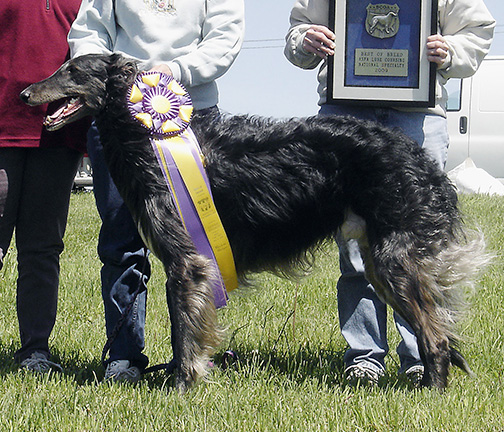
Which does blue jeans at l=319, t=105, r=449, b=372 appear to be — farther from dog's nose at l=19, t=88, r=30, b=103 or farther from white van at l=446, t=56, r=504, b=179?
white van at l=446, t=56, r=504, b=179

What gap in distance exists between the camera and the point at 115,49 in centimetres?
393

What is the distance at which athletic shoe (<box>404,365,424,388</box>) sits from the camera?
12.4 feet

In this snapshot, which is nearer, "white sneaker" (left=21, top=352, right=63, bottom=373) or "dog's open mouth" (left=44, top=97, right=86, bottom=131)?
"dog's open mouth" (left=44, top=97, right=86, bottom=131)

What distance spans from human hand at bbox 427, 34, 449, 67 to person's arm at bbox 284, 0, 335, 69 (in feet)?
1.75

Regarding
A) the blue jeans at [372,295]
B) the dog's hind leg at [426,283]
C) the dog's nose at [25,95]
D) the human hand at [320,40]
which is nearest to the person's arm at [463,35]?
the blue jeans at [372,295]

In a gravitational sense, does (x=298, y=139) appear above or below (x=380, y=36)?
below

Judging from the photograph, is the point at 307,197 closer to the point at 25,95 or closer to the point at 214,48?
the point at 214,48

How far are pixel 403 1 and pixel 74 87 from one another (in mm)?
1850

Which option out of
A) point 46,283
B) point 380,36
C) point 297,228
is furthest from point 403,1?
point 46,283

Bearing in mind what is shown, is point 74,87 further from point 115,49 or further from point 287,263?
point 287,263

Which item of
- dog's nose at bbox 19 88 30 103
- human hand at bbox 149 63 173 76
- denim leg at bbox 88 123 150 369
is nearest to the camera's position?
dog's nose at bbox 19 88 30 103

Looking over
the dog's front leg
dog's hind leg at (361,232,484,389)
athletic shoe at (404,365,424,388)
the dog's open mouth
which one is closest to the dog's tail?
dog's hind leg at (361,232,484,389)

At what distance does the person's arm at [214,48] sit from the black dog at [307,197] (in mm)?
269

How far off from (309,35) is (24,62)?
1620 millimetres
